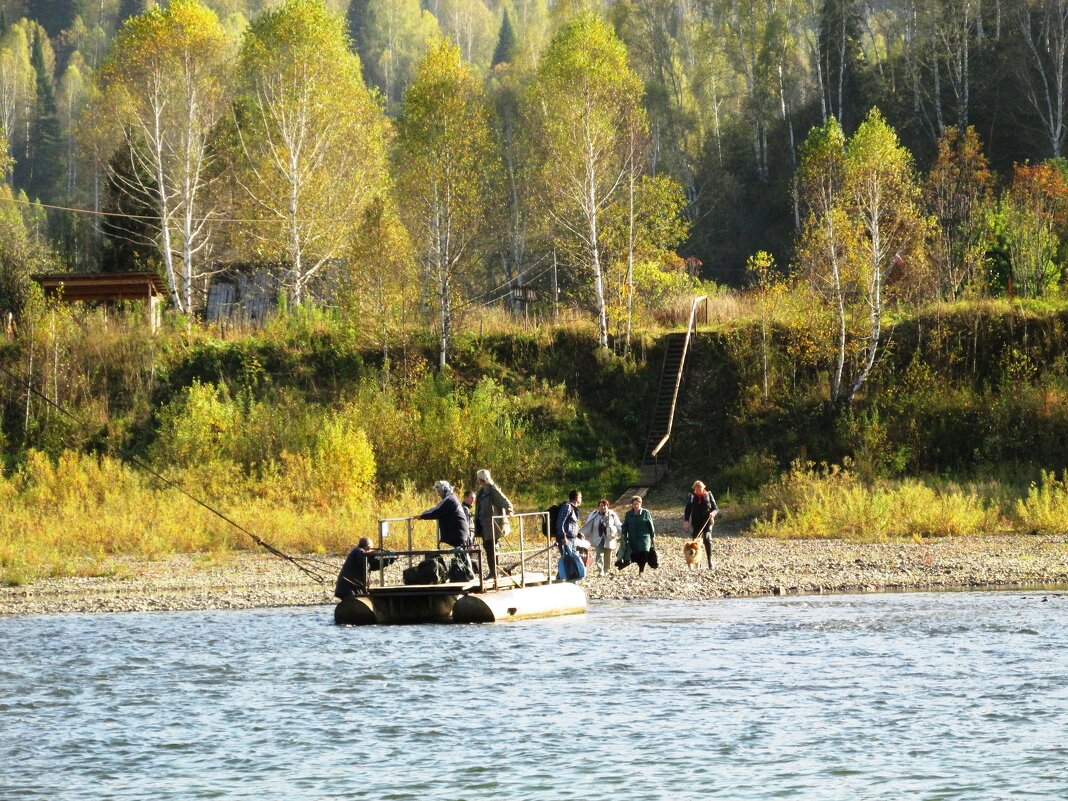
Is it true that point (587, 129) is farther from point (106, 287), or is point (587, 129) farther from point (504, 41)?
point (504, 41)

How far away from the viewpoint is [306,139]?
54.8 metres

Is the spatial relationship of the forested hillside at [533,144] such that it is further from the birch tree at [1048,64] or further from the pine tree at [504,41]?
the pine tree at [504,41]

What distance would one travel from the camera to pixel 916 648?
22.6 metres

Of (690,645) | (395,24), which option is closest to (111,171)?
(690,645)

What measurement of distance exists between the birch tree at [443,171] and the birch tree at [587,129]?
7.67 feet

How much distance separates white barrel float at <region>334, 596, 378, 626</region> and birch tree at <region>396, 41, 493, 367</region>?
23720 millimetres

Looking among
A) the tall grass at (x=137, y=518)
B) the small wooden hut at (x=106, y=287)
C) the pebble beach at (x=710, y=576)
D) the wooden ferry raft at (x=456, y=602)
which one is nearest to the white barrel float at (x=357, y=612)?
the wooden ferry raft at (x=456, y=602)

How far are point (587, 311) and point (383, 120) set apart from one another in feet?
43.1

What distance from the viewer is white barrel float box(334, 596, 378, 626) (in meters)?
24.6

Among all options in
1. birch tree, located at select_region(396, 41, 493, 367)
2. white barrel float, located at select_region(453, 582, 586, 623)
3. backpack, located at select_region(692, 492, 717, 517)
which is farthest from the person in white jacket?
birch tree, located at select_region(396, 41, 493, 367)

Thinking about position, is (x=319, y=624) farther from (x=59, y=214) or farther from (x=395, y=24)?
(x=395, y=24)

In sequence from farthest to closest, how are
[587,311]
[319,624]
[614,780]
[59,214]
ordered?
[59,214] → [587,311] → [319,624] → [614,780]

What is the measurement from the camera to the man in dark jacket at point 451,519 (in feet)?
78.3

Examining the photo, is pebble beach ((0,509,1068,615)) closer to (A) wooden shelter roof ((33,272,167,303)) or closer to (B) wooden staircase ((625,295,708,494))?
(B) wooden staircase ((625,295,708,494))
